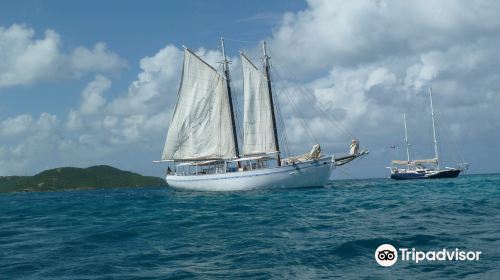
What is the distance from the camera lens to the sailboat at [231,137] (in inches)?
3169

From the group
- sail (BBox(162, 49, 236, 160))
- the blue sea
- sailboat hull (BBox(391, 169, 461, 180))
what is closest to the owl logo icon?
the blue sea

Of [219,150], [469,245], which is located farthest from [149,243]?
[219,150]

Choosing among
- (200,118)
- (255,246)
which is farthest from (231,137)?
(255,246)

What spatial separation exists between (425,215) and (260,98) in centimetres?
5493

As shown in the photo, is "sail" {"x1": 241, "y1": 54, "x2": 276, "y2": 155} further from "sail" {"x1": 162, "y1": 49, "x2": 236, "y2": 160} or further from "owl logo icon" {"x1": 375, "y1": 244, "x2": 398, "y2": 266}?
"owl logo icon" {"x1": 375, "y1": 244, "x2": 398, "y2": 266}

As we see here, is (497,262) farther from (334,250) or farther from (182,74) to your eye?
(182,74)

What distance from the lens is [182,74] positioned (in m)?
81.2

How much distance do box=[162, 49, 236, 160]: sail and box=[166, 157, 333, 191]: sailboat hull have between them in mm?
5484

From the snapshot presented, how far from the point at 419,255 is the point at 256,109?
65.2 m

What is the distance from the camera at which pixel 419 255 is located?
16344mm

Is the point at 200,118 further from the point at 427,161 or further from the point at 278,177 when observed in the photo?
the point at 427,161

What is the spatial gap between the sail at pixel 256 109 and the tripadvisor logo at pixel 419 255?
64.0 m

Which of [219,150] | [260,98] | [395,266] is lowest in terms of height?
[395,266]

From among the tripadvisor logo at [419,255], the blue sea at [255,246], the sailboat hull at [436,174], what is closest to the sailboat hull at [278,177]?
the blue sea at [255,246]
